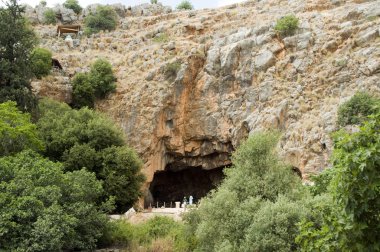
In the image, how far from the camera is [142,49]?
47.2 m

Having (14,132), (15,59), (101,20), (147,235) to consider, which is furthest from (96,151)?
(101,20)

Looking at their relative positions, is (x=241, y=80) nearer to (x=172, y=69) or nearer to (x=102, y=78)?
(x=172, y=69)

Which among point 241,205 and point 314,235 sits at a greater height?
point 314,235

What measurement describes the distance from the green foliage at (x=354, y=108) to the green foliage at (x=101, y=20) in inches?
1371

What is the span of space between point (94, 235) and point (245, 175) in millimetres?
8648

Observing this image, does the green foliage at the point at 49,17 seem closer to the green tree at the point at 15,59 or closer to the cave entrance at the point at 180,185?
the green tree at the point at 15,59

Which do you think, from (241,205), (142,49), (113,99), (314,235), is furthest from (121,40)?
(314,235)

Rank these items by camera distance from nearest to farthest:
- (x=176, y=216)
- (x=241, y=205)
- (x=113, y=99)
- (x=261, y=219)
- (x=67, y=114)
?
(x=261, y=219) < (x=241, y=205) < (x=176, y=216) < (x=67, y=114) < (x=113, y=99)

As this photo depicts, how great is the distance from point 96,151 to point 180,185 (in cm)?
1589

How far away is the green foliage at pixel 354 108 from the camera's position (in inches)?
1166

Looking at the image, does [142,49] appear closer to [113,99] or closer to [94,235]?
[113,99]

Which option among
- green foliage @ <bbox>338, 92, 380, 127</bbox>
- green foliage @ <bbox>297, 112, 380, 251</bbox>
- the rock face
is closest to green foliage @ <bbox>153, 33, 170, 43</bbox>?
the rock face

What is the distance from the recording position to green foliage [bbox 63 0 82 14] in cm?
6378

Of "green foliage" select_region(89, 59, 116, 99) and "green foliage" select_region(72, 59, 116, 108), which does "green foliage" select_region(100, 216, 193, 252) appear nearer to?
"green foliage" select_region(72, 59, 116, 108)
